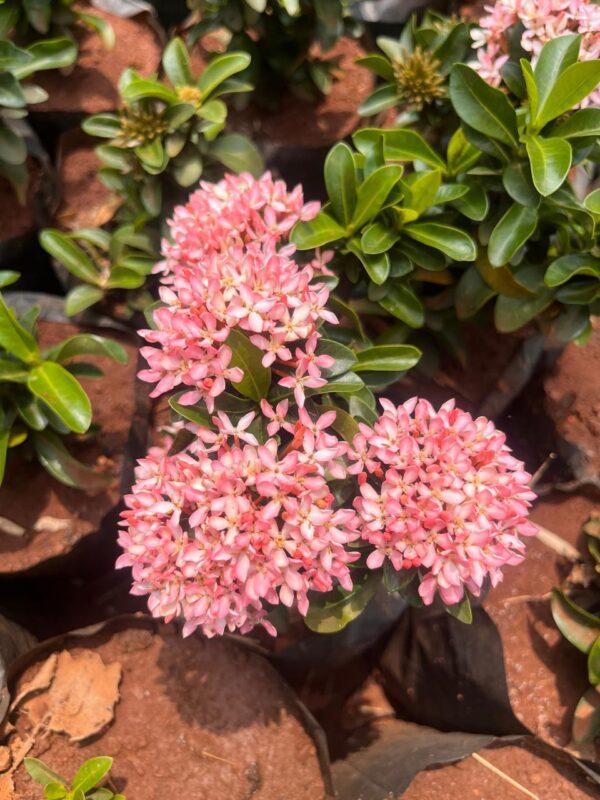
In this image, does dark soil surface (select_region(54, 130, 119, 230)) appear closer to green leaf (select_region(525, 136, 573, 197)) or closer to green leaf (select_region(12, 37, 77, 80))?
green leaf (select_region(12, 37, 77, 80))

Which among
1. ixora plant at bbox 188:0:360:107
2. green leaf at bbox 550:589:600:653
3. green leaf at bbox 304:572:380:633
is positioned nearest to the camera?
green leaf at bbox 304:572:380:633

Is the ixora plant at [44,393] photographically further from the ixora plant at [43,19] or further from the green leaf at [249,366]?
the ixora plant at [43,19]

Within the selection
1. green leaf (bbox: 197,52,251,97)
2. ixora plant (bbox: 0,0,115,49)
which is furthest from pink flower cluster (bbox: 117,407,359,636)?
ixora plant (bbox: 0,0,115,49)

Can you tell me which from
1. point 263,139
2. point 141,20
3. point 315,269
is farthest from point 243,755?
point 141,20

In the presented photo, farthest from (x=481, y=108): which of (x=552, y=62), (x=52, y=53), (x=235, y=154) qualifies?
(x=52, y=53)

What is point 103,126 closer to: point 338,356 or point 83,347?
point 83,347
